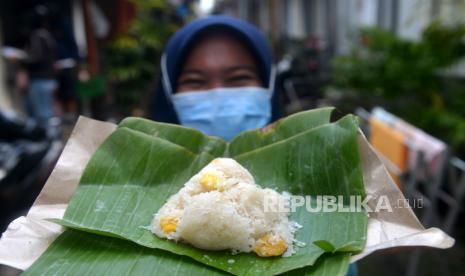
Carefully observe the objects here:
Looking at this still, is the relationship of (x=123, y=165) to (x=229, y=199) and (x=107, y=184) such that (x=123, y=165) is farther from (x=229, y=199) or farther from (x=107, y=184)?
(x=229, y=199)

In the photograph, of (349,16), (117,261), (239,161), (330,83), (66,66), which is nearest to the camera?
(117,261)

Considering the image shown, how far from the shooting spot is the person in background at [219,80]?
2268mm

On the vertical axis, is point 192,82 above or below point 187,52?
Answer: below

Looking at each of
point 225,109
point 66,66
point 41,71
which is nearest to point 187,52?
point 225,109

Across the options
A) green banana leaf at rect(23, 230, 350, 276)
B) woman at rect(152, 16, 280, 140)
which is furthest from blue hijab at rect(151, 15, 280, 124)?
green banana leaf at rect(23, 230, 350, 276)

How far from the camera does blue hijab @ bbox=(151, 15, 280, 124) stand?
233 centimetres

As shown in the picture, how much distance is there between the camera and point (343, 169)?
61.3 inches

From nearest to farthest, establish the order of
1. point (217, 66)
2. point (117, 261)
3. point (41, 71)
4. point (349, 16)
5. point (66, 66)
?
point (117, 261), point (217, 66), point (41, 71), point (66, 66), point (349, 16)

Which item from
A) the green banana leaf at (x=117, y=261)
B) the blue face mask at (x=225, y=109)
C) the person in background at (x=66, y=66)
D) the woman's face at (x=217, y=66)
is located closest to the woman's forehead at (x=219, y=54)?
the woman's face at (x=217, y=66)

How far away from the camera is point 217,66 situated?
2.24m

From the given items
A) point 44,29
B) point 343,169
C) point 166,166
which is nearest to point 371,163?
point 343,169

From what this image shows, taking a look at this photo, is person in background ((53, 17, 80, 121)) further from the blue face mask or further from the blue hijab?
the blue face mask

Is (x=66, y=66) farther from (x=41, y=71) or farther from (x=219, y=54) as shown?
(x=219, y=54)

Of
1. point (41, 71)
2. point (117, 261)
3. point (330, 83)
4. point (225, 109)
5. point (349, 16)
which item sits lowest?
point (330, 83)
